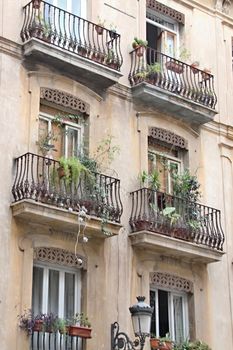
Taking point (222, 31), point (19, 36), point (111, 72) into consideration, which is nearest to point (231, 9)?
point (222, 31)

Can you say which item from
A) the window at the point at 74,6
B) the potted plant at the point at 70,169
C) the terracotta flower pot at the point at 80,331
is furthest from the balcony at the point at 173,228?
the window at the point at 74,6

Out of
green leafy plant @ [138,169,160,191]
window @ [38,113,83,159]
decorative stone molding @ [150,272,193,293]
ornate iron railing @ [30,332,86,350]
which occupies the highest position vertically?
window @ [38,113,83,159]

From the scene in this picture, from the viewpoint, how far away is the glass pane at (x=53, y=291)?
1435cm

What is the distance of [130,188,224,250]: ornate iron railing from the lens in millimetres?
15672

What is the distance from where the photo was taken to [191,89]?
17734 millimetres

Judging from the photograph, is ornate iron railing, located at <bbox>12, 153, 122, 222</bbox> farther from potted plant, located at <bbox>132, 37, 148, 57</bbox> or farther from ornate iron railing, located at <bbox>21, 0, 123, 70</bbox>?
potted plant, located at <bbox>132, 37, 148, 57</bbox>

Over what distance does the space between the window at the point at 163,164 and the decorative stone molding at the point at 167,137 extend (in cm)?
21

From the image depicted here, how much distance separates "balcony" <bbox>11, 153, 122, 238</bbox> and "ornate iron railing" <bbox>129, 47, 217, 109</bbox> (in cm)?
288

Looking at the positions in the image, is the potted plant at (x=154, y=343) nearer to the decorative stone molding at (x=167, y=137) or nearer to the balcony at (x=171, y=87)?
the decorative stone molding at (x=167, y=137)

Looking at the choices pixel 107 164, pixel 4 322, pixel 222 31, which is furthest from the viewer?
pixel 222 31

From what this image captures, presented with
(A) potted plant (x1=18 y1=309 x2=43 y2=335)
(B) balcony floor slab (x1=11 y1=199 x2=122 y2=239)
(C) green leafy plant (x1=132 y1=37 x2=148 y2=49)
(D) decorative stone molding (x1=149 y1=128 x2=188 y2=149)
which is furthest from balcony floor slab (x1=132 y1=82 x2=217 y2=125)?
(A) potted plant (x1=18 y1=309 x2=43 y2=335)

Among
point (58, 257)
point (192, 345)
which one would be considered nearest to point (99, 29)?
point (58, 257)

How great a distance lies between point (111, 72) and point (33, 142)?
2.40 m

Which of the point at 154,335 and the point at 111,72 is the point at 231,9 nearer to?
the point at 111,72
